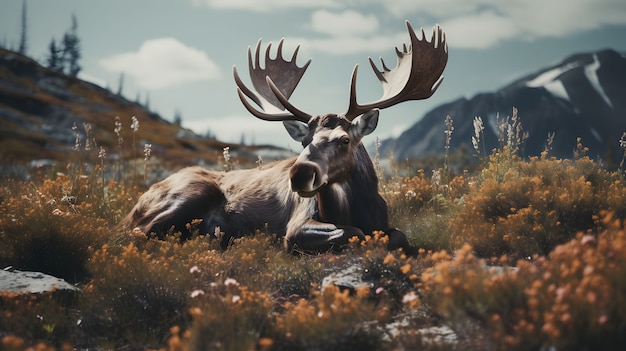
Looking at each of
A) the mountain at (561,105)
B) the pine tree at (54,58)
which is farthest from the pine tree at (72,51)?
the mountain at (561,105)

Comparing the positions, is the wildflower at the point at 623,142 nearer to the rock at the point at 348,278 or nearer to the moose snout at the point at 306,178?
the moose snout at the point at 306,178

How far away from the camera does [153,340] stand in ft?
14.6

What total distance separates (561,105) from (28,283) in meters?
155

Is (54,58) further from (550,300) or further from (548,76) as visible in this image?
(548,76)

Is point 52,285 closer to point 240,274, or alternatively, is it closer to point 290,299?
point 240,274

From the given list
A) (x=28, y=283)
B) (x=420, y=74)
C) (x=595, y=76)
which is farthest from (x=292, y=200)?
(x=595, y=76)

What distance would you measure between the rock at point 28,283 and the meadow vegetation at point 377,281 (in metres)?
0.11

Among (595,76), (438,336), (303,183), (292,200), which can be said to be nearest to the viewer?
(438,336)

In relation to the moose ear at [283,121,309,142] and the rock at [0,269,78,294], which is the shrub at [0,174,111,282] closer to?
the rock at [0,269,78,294]

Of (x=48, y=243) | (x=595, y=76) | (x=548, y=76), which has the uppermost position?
(x=548, y=76)

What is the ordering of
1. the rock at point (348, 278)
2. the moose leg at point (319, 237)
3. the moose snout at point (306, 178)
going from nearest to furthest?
the rock at point (348, 278)
the moose snout at point (306, 178)
the moose leg at point (319, 237)

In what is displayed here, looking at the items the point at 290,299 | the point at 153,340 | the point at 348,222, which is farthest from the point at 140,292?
the point at 348,222

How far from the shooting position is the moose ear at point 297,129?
22.9 ft

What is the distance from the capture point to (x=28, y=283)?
530 centimetres
